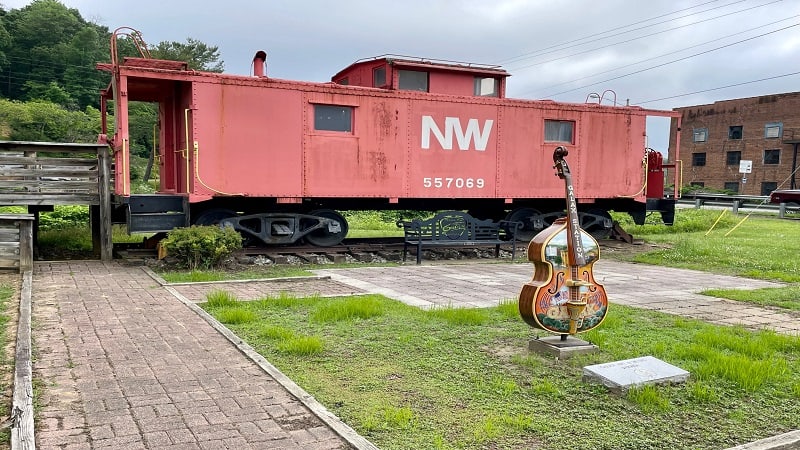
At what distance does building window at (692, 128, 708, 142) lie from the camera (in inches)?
Answer: 1678

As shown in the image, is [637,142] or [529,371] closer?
[529,371]

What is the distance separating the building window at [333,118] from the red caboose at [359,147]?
0.7 inches

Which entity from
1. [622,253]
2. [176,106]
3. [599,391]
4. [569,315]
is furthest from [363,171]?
[599,391]

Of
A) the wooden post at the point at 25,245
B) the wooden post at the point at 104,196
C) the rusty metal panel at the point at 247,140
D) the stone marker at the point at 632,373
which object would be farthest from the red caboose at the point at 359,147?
the stone marker at the point at 632,373

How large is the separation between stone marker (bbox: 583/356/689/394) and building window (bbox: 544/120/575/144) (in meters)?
8.79

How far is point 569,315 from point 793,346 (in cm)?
203

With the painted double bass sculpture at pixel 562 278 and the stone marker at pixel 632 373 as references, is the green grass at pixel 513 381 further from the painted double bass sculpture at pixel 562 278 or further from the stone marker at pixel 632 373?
the painted double bass sculpture at pixel 562 278

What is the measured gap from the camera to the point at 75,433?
3.20 metres

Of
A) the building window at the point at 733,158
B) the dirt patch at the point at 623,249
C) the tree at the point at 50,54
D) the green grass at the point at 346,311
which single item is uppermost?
the tree at the point at 50,54

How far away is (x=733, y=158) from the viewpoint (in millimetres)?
40812

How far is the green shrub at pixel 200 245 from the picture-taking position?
29.6 feet

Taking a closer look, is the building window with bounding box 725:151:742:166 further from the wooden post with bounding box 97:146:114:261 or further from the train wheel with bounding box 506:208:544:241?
the wooden post with bounding box 97:146:114:261

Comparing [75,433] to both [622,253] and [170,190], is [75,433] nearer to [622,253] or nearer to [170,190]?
[170,190]

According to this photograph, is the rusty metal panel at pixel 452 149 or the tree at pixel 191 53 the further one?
the tree at pixel 191 53
